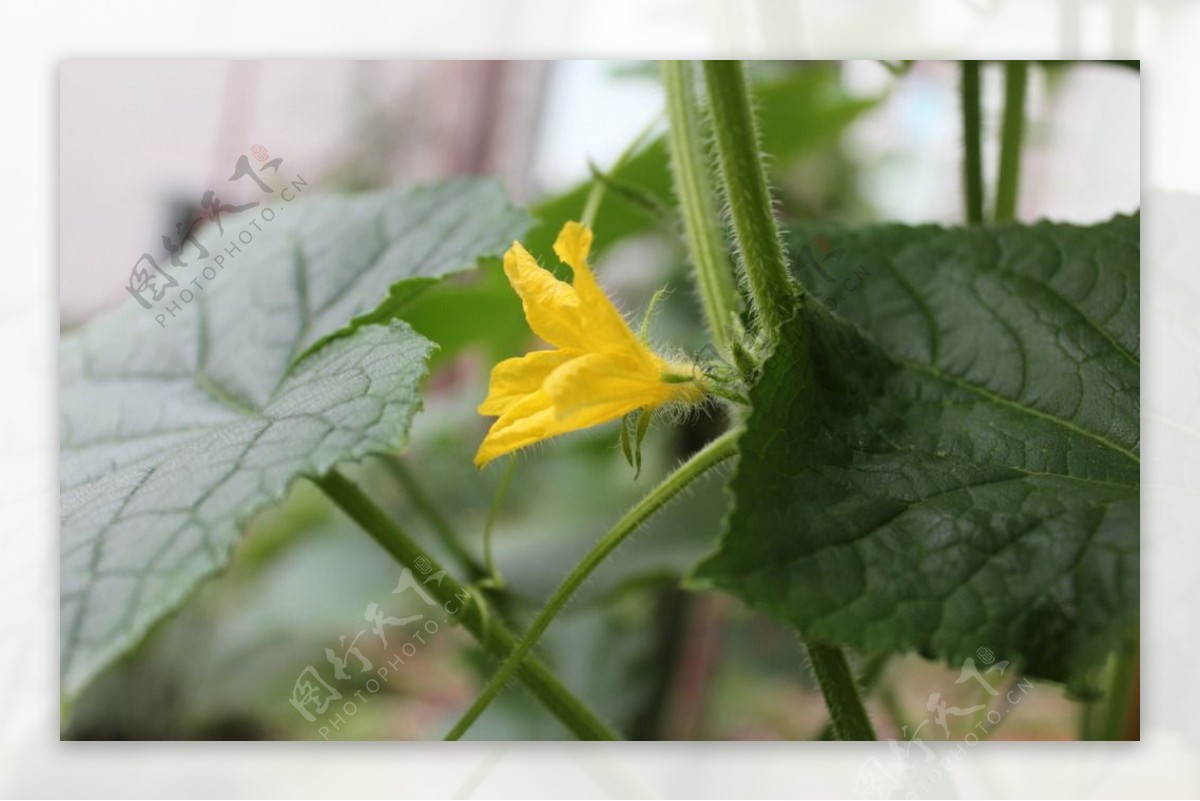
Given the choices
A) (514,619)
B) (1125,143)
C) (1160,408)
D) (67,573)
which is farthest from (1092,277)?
(67,573)

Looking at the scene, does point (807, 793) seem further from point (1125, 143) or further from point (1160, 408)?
point (1125, 143)

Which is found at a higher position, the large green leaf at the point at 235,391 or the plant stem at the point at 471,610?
the large green leaf at the point at 235,391

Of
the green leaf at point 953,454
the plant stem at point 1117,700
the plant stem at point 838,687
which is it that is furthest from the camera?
the plant stem at point 1117,700

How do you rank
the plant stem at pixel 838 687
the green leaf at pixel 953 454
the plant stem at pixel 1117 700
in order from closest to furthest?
the green leaf at pixel 953 454 → the plant stem at pixel 838 687 → the plant stem at pixel 1117 700

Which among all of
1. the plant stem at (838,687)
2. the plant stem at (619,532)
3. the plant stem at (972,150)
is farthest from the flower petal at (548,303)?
the plant stem at (972,150)

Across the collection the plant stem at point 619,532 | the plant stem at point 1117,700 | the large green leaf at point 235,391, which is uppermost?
the large green leaf at point 235,391

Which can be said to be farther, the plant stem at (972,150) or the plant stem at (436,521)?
the plant stem at (436,521)

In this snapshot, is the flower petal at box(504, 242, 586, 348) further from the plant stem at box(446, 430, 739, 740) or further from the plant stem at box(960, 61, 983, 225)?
the plant stem at box(960, 61, 983, 225)

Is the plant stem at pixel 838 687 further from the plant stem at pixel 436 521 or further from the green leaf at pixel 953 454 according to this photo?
the plant stem at pixel 436 521

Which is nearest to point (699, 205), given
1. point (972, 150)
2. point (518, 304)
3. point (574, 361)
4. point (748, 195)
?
point (748, 195)

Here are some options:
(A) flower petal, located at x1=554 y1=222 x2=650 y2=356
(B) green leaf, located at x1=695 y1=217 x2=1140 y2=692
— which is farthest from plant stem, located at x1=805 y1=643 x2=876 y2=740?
(A) flower petal, located at x1=554 y1=222 x2=650 y2=356
